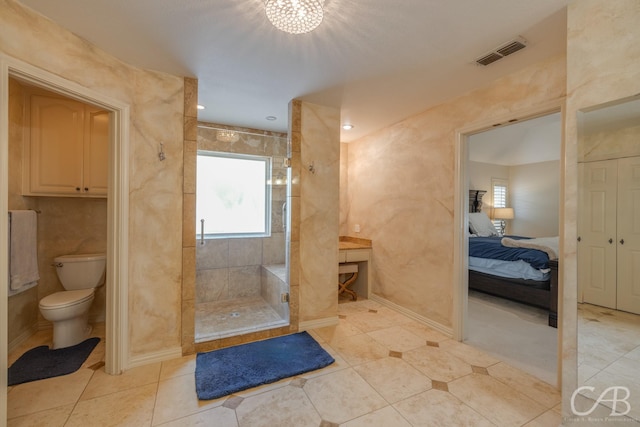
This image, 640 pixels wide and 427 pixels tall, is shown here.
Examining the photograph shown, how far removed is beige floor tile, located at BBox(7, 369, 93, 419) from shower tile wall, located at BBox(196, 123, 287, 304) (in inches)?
62.1

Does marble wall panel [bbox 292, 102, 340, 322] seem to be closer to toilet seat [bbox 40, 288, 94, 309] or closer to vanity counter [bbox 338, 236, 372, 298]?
vanity counter [bbox 338, 236, 372, 298]

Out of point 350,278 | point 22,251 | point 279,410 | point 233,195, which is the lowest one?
point 279,410

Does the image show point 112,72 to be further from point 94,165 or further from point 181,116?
point 94,165

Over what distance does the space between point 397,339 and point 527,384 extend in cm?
104

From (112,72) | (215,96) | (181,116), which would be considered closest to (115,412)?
(181,116)

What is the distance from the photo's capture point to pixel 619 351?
1.35 m

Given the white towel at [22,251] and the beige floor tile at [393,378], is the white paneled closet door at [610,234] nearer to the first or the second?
the beige floor tile at [393,378]

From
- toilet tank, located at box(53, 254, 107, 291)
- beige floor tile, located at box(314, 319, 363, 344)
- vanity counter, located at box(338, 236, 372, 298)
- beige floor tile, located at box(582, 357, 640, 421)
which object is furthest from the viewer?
vanity counter, located at box(338, 236, 372, 298)

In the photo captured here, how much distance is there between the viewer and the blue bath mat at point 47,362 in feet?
6.60

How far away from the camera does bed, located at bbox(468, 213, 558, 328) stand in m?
3.18

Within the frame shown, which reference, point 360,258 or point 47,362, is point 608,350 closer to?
point 360,258

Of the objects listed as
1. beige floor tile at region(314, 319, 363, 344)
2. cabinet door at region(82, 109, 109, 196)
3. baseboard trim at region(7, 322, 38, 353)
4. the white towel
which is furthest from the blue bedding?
baseboard trim at region(7, 322, 38, 353)

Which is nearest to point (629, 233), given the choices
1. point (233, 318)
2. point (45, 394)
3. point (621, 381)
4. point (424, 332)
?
point (621, 381)

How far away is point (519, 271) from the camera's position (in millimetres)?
3549
